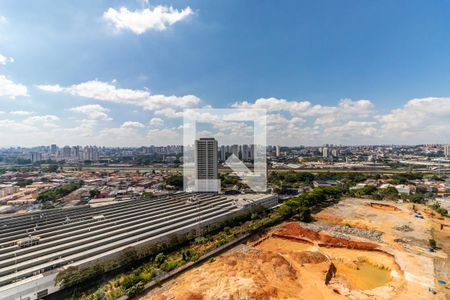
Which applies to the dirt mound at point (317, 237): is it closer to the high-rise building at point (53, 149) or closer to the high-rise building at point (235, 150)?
the high-rise building at point (235, 150)

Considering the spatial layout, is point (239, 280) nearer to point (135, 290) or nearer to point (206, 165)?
point (135, 290)

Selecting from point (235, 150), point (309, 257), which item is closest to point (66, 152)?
point (235, 150)

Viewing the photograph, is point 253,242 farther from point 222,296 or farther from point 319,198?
point 319,198

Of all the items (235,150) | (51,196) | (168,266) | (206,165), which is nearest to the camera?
(168,266)

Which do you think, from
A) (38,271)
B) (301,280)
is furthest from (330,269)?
(38,271)

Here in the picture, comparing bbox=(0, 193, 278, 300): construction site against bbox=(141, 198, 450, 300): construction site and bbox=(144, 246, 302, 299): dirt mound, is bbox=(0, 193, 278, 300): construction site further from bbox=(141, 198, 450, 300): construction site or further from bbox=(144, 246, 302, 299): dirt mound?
bbox=(141, 198, 450, 300): construction site

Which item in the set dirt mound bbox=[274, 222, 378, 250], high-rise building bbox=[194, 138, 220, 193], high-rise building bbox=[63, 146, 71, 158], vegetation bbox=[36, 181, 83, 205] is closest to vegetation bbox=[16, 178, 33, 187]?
vegetation bbox=[36, 181, 83, 205]
